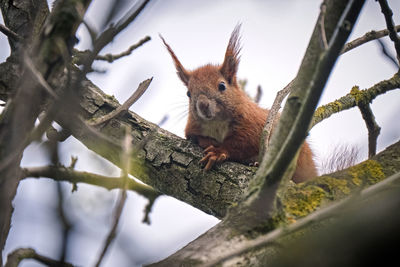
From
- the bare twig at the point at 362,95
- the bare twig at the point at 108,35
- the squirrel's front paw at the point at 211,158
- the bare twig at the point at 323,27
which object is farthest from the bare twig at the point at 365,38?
the bare twig at the point at 108,35

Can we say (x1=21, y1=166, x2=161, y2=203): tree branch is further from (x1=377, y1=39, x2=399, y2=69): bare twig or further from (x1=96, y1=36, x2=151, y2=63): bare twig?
(x1=377, y1=39, x2=399, y2=69): bare twig

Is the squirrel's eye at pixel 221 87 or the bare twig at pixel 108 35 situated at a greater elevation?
the squirrel's eye at pixel 221 87

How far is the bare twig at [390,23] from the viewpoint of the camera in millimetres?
2480

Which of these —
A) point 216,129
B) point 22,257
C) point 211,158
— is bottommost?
Answer: point 22,257

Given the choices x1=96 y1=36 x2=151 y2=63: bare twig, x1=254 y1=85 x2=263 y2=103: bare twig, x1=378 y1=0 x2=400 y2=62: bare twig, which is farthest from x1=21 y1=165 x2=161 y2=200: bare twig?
x1=254 y1=85 x2=263 y2=103: bare twig

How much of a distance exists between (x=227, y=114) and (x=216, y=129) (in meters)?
0.21

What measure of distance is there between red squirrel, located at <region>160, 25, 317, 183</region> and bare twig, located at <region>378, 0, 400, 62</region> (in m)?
1.43

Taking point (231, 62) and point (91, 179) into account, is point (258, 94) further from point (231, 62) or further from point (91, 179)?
point (91, 179)

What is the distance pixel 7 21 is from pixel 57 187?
158 cm

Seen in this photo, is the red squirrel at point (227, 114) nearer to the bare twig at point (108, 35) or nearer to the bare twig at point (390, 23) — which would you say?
the bare twig at point (390, 23)

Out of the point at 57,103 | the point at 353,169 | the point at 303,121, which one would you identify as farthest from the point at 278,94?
the point at 57,103

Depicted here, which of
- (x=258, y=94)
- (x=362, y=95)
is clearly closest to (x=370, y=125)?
(x=362, y=95)

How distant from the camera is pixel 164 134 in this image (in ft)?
10.2

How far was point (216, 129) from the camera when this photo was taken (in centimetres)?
417
